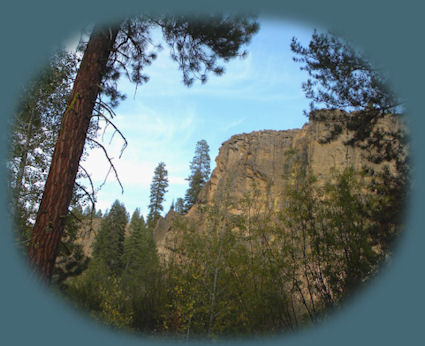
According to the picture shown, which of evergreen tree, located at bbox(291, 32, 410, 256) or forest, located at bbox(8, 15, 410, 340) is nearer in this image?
forest, located at bbox(8, 15, 410, 340)

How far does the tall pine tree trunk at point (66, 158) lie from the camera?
2.57 m

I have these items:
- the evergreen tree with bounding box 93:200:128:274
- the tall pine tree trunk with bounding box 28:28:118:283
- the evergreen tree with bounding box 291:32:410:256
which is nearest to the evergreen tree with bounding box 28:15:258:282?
the tall pine tree trunk with bounding box 28:28:118:283

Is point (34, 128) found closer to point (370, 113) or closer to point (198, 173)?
point (370, 113)

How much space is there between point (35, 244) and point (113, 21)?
2.65 metres

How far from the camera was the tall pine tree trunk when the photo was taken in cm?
257

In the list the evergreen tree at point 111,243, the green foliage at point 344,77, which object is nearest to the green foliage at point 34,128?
the green foliage at point 344,77

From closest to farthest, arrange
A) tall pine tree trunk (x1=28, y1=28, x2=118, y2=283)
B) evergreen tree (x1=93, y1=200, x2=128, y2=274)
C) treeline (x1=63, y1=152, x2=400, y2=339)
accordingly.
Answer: tall pine tree trunk (x1=28, y1=28, x2=118, y2=283) → treeline (x1=63, y1=152, x2=400, y2=339) → evergreen tree (x1=93, y1=200, x2=128, y2=274)

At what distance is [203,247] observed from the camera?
7922 millimetres

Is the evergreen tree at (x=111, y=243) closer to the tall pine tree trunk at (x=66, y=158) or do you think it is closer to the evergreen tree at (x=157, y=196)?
the evergreen tree at (x=157, y=196)

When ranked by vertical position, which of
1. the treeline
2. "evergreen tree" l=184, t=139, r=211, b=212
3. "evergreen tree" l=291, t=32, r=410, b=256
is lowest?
the treeline

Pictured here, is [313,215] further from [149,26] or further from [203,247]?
[149,26]

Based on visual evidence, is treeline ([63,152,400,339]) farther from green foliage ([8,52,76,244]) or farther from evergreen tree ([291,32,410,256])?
green foliage ([8,52,76,244])

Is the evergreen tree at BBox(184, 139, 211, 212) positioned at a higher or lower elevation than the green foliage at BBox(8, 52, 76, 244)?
A: higher

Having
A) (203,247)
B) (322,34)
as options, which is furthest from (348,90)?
(203,247)
